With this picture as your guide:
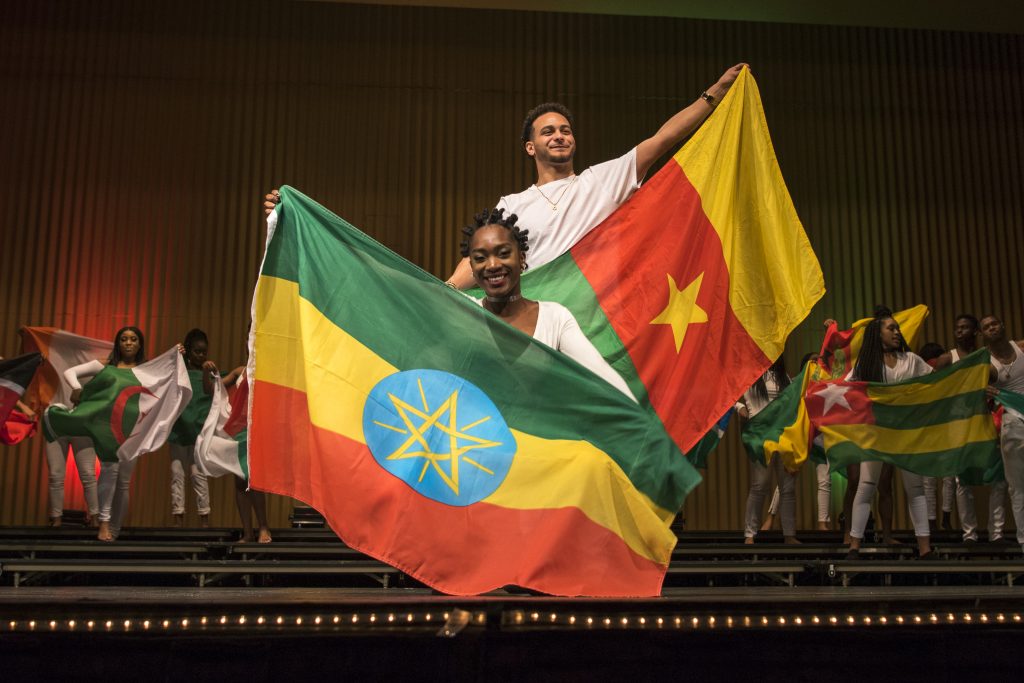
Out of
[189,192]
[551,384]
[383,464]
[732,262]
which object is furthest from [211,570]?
[189,192]

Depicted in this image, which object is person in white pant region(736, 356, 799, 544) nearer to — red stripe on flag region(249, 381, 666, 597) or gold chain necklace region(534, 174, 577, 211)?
gold chain necklace region(534, 174, 577, 211)

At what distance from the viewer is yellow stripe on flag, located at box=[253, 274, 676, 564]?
9.03ft

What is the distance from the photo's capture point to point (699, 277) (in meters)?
3.95

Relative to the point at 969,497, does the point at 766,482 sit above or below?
above

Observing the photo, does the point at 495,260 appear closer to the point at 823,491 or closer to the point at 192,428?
the point at 192,428

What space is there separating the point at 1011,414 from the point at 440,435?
483cm

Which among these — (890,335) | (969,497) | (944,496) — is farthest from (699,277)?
(944,496)

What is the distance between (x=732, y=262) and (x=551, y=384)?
1.33 meters

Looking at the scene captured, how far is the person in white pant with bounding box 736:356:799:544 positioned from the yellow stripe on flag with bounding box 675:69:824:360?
2.81 metres

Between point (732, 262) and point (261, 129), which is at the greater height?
point (261, 129)

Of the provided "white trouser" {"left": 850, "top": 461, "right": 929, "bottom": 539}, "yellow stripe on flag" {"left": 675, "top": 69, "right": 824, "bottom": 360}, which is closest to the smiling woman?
"yellow stripe on flag" {"left": 675, "top": 69, "right": 824, "bottom": 360}

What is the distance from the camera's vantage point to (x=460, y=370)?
10.1 ft

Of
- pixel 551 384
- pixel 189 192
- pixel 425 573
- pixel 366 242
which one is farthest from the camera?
pixel 189 192

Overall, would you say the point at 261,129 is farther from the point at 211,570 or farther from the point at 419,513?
the point at 419,513
